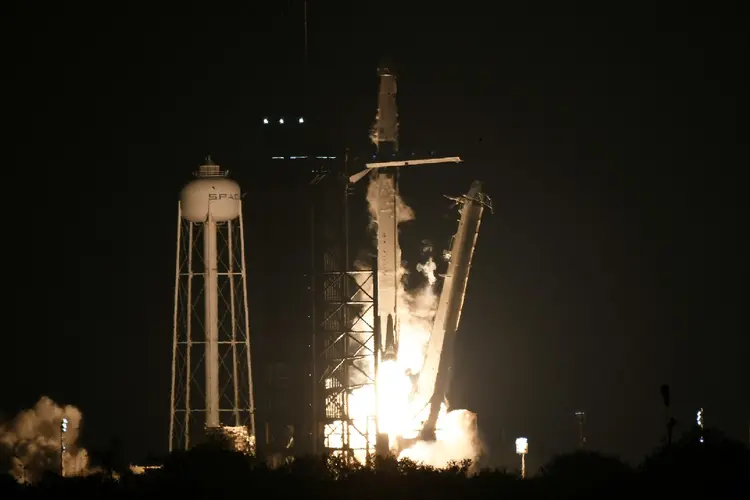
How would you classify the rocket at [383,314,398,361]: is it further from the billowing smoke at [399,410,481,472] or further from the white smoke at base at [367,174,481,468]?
the billowing smoke at [399,410,481,472]

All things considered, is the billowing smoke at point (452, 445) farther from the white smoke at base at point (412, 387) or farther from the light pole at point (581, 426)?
the light pole at point (581, 426)

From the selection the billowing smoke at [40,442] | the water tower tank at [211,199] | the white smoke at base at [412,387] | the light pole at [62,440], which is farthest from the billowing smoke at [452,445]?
the light pole at [62,440]

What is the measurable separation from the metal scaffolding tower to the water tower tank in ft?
14.2

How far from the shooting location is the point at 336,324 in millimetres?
83875

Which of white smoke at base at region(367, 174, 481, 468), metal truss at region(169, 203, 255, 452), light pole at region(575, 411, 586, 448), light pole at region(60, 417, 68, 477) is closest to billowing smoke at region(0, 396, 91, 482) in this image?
light pole at region(60, 417, 68, 477)

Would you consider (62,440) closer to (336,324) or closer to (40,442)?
(40,442)

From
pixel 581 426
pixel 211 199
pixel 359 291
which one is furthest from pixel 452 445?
pixel 211 199

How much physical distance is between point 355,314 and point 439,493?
17.0 m

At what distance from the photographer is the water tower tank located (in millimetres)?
79188

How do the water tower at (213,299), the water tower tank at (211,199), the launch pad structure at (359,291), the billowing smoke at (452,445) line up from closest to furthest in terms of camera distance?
the water tower tank at (211,199), the water tower at (213,299), the launch pad structure at (359,291), the billowing smoke at (452,445)

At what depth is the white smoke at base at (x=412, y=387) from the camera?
82.9 metres

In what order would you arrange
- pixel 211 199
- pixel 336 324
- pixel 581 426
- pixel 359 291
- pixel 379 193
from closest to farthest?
pixel 211 199
pixel 359 291
pixel 379 193
pixel 336 324
pixel 581 426

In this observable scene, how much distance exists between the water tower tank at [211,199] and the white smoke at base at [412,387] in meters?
5.96

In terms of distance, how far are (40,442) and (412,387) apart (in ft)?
40.2
